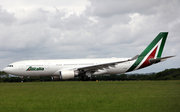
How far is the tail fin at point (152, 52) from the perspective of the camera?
35062 millimetres

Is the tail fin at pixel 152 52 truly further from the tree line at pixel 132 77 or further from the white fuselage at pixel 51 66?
the tree line at pixel 132 77

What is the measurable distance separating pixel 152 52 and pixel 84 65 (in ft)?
35.3

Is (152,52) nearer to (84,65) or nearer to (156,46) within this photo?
(156,46)

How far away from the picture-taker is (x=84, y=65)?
34.6 m

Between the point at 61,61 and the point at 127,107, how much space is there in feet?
85.9

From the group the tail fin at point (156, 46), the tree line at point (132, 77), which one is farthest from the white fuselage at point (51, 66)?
the tree line at point (132, 77)

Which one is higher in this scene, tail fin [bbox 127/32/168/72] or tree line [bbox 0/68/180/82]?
tail fin [bbox 127/32/168/72]

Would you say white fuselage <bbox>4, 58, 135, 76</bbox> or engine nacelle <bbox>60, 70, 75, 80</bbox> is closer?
engine nacelle <bbox>60, 70, 75, 80</bbox>

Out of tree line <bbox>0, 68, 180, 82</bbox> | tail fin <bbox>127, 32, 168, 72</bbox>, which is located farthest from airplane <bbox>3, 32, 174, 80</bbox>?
tree line <bbox>0, 68, 180, 82</bbox>

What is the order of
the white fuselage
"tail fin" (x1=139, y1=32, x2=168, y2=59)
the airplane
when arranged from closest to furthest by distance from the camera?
the airplane < the white fuselage < "tail fin" (x1=139, y1=32, x2=168, y2=59)

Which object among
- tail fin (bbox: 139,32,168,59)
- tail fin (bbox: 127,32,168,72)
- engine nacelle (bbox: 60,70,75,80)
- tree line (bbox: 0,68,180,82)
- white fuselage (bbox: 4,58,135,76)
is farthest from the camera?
tree line (bbox: 0,68,180,82)

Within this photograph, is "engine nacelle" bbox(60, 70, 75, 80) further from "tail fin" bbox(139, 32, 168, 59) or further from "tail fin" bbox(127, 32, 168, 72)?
"tail fin" bbox(139, 32, 168, 59)

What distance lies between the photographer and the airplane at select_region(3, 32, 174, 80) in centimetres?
3322

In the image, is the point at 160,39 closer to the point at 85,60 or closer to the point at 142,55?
the point at 142,55
